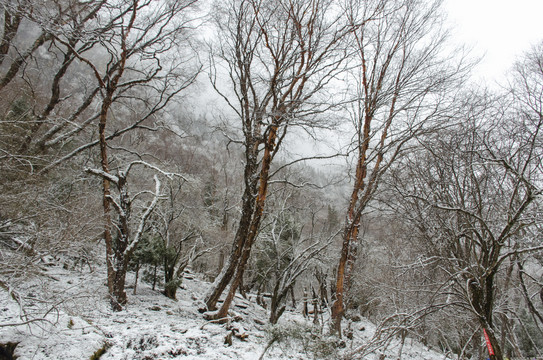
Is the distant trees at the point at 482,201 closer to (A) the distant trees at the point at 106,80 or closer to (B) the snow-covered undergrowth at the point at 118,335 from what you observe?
(B) the snow-covered undergrowth at the point at 118,335

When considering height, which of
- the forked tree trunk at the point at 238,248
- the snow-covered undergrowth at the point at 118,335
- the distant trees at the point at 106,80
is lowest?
the snow-covered undergrowth at the point at 118,335

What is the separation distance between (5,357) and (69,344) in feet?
2.19

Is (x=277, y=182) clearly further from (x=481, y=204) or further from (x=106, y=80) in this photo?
(x=106, y=80)

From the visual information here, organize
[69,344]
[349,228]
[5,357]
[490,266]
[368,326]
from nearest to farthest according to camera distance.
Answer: [490,266]
[5,357]
[69,344]
[349,228]
[368,326]

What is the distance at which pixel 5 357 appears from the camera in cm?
332

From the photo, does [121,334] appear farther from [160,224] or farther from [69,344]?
[160,224]

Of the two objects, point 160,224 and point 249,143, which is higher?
point 249,143

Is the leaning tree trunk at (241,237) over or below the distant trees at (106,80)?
below

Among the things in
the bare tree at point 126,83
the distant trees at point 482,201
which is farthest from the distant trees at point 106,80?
the distant trees at point 482,201

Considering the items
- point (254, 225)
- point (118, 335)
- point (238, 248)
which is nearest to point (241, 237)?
point (238, 248)

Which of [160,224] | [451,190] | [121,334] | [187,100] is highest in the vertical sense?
[187,100]

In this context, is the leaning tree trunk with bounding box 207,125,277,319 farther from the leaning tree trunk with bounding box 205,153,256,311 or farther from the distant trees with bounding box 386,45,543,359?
the distant trees with bounding box 386,45,543,359

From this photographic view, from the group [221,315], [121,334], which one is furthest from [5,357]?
[221,315]

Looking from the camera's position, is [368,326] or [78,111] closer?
[78,111]
